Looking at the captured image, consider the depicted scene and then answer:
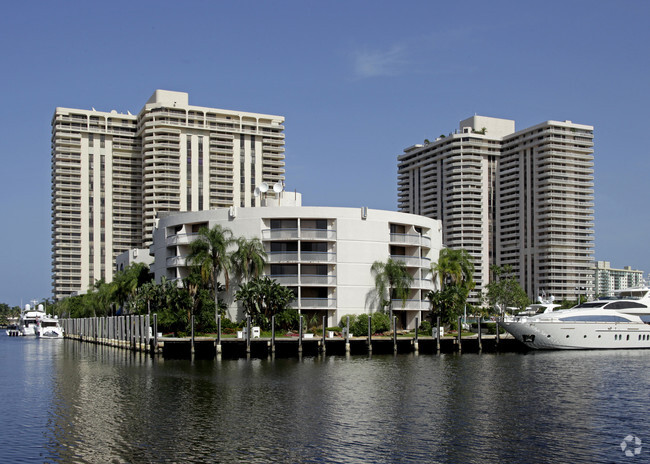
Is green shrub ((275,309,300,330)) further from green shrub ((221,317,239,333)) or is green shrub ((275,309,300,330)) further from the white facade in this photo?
green shrub ((221,317,239,333))

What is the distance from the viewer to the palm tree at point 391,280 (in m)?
105

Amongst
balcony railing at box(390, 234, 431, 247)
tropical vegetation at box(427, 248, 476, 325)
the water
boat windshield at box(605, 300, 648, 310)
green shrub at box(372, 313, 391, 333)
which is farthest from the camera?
balcony railing at box(390, 234, 431, 247)

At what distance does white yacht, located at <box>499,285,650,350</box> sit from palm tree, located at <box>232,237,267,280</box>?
31.6 m

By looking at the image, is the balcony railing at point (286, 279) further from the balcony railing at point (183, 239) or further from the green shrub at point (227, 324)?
the balcony railing at point (183, 239)

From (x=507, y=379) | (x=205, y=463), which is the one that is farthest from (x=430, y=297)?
(x=205, y=463)

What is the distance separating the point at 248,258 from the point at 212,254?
4.76m

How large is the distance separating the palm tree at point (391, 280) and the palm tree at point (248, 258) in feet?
50.1

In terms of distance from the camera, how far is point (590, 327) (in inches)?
3629

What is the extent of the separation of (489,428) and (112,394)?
25.5 meters

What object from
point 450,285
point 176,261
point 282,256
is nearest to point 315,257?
point 282,256

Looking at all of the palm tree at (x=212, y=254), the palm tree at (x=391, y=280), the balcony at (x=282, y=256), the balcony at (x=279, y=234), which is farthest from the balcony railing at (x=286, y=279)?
the palm tree at (x=391, y=280)

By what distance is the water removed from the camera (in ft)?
Answer: 110

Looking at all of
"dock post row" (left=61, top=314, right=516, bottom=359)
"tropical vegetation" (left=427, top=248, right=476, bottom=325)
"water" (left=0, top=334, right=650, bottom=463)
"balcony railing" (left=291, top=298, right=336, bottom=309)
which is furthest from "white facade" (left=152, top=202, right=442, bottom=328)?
"water" (left=0, top=334, right=650, bottom=463)

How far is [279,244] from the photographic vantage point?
349ft
